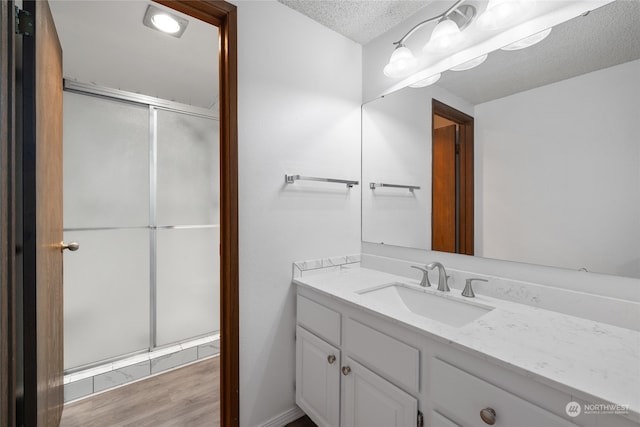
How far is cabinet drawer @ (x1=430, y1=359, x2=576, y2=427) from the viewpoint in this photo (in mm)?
674

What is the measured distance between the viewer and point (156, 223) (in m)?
2.23

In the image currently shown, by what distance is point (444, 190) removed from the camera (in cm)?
149

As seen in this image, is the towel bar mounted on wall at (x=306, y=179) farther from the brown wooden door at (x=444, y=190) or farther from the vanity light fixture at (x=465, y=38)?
the vanity light fixture at (x=465, y=38)

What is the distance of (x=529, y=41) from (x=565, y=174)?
57cm

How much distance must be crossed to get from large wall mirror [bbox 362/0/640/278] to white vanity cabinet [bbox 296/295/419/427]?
2.19 ft

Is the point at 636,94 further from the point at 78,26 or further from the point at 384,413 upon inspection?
the point at 78,26

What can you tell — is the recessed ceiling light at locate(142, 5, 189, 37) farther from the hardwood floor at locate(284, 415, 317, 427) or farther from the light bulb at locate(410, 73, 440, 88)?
the hardwood floor at locate(284, 415, 317, 427)

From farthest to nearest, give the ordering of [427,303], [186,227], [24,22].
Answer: [186,227] → [427,303] → [24,22]

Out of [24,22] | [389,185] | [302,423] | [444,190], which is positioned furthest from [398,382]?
[24,22]

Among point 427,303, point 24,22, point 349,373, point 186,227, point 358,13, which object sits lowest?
point 349,373

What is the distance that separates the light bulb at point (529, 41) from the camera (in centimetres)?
111

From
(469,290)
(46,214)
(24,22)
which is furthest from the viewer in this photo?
(469,290)

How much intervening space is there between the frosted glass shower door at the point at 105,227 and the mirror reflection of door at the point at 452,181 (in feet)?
6.94

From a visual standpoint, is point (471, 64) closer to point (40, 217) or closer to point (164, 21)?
point (164, 21)
